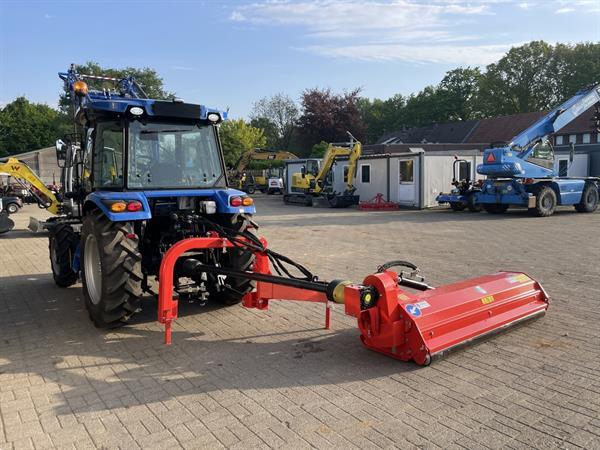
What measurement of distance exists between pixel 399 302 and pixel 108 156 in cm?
380

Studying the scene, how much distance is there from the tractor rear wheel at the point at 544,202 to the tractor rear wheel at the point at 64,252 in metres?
15.9

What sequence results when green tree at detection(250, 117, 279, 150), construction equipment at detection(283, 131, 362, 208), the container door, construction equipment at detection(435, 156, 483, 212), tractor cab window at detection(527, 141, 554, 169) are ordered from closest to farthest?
tractor cab window at detection(527, 141, 554, 169) → construction equipment at detection(435, 156, 483, 212) → the container door → construction equipment at detection(283, 131, 362, 208) → green tree at detection(250, 117, 279, 150)

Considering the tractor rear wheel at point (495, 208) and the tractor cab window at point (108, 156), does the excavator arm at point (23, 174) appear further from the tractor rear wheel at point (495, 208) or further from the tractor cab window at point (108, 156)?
the tractor rear wheel at point (495, 208)

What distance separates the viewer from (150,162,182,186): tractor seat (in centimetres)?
577

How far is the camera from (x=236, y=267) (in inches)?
232

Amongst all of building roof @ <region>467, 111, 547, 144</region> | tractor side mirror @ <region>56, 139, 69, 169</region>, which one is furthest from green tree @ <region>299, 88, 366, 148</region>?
tractor side mirror @ <region>56, 139, 69, 169</region>

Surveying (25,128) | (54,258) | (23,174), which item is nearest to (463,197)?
(23,174)

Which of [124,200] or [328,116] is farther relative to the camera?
[328,116]

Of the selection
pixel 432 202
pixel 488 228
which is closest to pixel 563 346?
pixel 488 228

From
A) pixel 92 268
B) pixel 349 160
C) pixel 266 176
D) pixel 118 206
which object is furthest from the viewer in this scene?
pixel 266 176

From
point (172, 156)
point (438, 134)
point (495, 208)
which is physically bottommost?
point (495, 208)

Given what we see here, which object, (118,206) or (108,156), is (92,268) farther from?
(108,156)

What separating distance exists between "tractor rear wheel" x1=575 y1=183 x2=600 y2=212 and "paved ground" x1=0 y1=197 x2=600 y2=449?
14527 millimetres

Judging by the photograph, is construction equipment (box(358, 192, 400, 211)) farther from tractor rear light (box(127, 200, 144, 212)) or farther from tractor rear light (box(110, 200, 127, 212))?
tractor rear light (box(110, 200, 127, 212))
